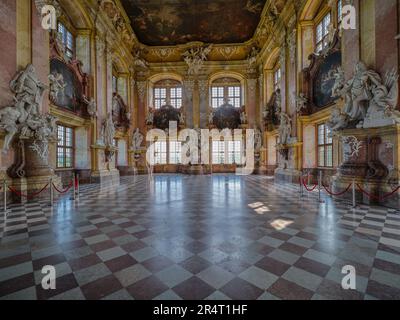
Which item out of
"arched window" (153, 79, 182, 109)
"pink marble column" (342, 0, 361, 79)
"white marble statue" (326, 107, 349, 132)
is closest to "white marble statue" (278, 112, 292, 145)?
"pink marble column" (342, 0, 361, 79)

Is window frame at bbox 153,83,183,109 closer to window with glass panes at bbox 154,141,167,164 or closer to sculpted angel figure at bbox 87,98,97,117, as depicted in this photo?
window with glass panes at bbox 154,141,167,164

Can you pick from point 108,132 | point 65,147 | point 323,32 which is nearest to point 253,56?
point 323,32

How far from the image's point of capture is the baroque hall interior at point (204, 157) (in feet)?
8.55

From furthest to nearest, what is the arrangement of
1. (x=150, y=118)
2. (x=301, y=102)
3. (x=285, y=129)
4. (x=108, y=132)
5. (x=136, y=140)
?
(x=150, y=118) → (x=136, y=140) → (x=108, y=132) → (x=285, y=129) → (x=301, y=102)

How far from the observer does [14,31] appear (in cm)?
677

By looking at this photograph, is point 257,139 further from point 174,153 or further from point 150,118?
point 150,118

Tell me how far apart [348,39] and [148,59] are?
17.8 meters

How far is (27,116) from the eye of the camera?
22.3ft

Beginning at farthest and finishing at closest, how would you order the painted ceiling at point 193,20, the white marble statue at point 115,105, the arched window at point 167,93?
1. the arched window at point 167,93
2. the white marble statue at point 115,105
3. the painted ceiling at point 193,20

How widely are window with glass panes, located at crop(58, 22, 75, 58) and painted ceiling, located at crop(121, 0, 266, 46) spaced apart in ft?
17.7

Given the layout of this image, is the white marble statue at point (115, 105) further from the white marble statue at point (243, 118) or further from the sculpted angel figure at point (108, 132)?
the white marble statue at point (243, 118)

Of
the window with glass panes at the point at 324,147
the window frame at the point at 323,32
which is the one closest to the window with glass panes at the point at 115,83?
the window frame at the point at 323,32

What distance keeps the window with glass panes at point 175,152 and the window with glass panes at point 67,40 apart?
1111 centimetres

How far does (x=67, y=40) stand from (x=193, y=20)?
32.8 feet
